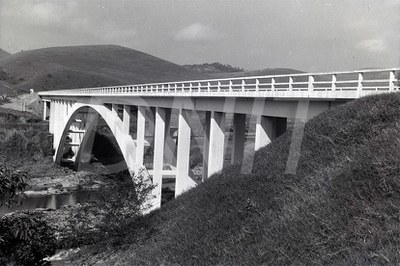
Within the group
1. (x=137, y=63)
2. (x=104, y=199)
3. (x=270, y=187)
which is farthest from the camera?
(x=137, y=63)

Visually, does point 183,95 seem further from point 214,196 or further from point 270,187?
point 270,187

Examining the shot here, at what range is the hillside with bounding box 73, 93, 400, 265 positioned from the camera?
7.11m

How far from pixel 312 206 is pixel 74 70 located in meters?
154

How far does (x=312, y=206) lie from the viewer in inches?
348

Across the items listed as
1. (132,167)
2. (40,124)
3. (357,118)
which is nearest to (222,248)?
(357,118)

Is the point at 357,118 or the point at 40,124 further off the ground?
the point at 357,118

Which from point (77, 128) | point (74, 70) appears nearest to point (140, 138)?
point (77, 128)

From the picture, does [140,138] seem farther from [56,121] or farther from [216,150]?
[56,121]

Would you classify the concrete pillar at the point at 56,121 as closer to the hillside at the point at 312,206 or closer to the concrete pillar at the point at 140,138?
the concrete pillar at the point at 140,138

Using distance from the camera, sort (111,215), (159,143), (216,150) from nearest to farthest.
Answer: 1. (216,150)
2. (111,215)
3. (159,143)

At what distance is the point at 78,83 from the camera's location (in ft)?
453

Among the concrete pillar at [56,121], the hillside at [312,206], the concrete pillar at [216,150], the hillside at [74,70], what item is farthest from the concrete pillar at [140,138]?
the hillside at [74,70]

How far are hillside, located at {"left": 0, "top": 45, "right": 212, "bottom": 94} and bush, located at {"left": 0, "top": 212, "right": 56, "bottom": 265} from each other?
350 ft

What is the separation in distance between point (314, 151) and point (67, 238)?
58.2 ft
